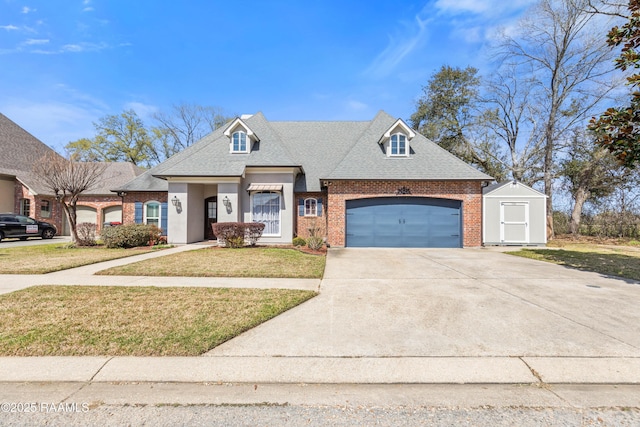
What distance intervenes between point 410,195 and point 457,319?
1100cm

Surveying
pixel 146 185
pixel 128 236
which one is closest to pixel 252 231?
pixel 128 236

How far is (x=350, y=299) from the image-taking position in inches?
231

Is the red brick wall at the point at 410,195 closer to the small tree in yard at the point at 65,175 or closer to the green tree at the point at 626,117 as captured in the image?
the green tree at the point at 626,117

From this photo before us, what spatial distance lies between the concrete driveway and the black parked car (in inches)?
846

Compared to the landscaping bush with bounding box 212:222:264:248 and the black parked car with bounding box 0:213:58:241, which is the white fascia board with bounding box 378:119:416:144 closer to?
the landscaping bush with bounding box 212:222:264:248

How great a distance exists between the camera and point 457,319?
4801 millimetres

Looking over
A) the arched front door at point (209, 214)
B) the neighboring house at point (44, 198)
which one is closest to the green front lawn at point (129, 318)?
the arched front door at point (209, 214)

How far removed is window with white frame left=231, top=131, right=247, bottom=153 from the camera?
1609cm

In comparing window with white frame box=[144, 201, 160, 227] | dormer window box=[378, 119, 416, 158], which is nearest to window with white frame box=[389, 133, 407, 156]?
dormer window box=[378, 119, 416, 158]

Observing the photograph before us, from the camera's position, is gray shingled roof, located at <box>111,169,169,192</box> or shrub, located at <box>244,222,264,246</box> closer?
shrub, located at <box>244,222,264,246</box>

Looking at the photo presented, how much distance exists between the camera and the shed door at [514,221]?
15.9 meters

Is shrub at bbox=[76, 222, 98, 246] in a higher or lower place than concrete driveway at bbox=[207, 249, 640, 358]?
higher

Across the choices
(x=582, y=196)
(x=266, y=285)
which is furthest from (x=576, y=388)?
(x=582, y=196)

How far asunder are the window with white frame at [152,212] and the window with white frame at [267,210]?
6.77m
